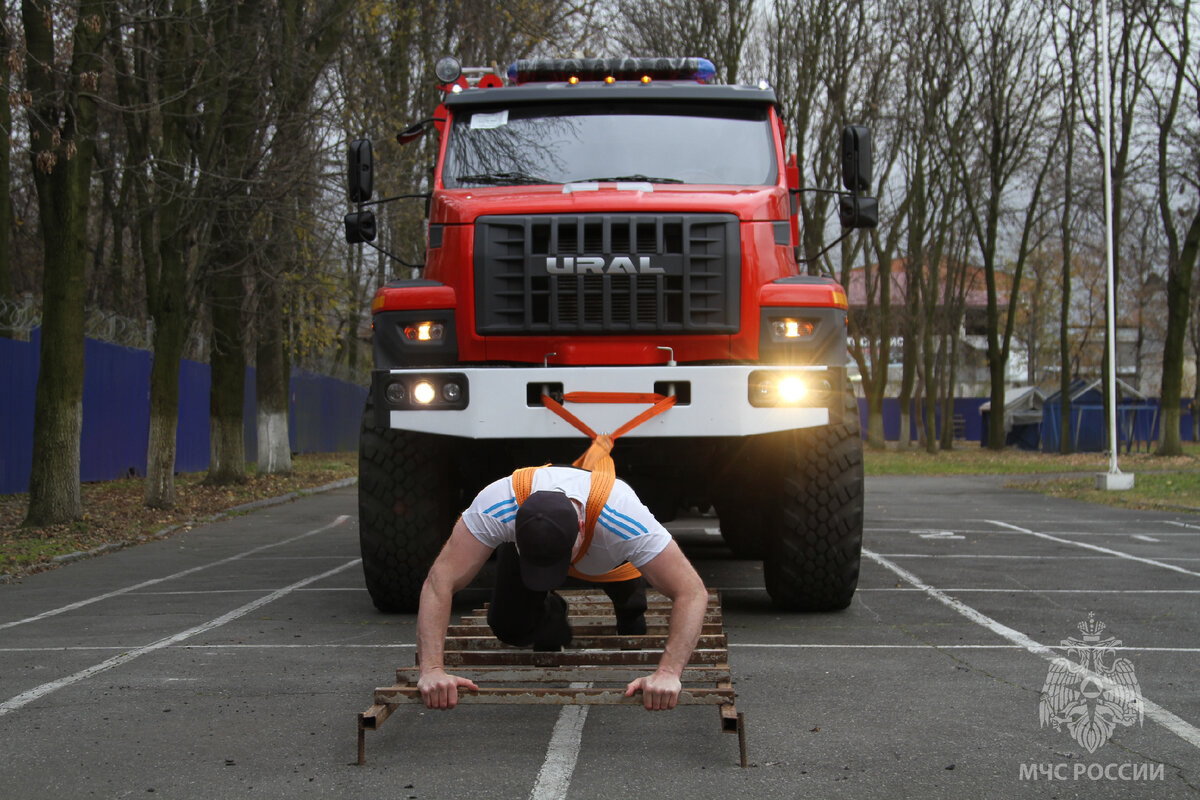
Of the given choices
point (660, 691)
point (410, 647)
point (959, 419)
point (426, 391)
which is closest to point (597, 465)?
point (660, 691)

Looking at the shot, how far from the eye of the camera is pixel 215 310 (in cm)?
2161

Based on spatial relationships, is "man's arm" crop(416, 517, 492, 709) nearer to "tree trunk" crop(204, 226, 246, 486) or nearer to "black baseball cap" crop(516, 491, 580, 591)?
"black baseball cap" crop(516, 491, 580, 591)

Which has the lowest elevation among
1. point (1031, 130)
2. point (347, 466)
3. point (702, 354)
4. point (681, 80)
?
point (347, 466)

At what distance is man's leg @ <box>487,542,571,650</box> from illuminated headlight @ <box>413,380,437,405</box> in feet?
7.50

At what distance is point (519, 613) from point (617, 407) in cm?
224

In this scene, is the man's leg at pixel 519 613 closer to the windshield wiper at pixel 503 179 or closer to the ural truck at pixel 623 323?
the ural truck at pixel 623 323

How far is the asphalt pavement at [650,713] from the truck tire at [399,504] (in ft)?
1.23

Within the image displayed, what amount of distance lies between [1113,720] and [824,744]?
129 cm

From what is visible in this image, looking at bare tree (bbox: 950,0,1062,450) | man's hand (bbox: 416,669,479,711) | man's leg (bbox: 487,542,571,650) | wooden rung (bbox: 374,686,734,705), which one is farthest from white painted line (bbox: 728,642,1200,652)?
bare tree (bbox: 950,0,1062,450)

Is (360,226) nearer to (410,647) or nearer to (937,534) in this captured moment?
(410,647)

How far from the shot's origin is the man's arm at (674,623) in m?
4.30

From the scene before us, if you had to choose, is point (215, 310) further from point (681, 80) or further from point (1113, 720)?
point (1113, 720)

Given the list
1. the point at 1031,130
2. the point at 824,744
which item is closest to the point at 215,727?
the point at 824,744

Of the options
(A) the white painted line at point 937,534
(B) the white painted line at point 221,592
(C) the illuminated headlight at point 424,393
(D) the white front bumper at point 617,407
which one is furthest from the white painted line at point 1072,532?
(C) the illuminated headlight at point 424,393
